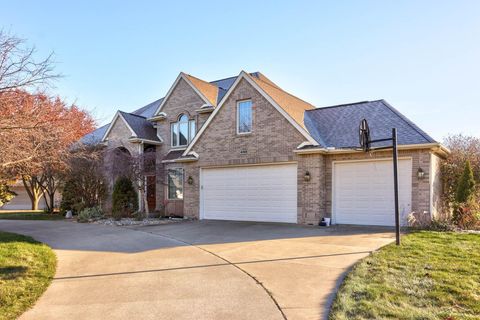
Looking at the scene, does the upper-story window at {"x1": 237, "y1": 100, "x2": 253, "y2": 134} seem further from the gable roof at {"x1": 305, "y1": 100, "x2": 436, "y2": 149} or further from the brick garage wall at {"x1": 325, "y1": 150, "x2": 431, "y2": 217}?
the brick garage wall at {"x1": 325, "y1": 150, "x2": 431, "y2": 217}

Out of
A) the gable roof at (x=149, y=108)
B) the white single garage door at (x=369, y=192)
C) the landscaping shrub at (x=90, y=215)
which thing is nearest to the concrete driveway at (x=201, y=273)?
the white single garage door at (x=369, y=192)

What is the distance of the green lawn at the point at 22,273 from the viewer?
5.34 m

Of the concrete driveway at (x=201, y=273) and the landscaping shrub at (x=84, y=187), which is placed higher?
the landscaping shrub at (x=84, y=187)

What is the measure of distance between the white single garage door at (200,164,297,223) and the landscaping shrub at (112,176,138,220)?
3.79 m

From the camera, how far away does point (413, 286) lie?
557cm

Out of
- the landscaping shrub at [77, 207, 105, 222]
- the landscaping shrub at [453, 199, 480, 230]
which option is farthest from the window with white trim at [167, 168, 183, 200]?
the landscaping shrub at [453, 199, 480, 230]

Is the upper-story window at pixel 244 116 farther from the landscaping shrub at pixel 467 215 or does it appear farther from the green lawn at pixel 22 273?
the green lawn at pixel 22 273

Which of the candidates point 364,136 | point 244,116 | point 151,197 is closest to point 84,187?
point 151,197

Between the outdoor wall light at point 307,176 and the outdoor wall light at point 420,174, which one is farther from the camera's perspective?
the outdoor wall light at point 307,176

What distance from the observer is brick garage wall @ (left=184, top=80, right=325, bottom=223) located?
13812 mm

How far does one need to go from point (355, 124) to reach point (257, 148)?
4206 mm

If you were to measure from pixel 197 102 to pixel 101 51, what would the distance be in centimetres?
709

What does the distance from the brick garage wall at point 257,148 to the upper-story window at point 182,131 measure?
3071 millimetres

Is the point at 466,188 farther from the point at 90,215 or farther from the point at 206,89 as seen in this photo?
the point at 90,215
